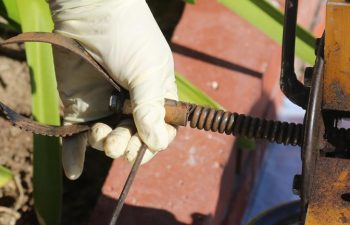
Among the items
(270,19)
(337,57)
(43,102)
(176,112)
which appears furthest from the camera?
(270,19)

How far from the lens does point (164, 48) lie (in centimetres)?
96

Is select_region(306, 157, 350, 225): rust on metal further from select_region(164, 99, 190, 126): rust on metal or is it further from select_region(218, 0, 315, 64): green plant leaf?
select_region(218, 0, 315, 64): green plant leaf

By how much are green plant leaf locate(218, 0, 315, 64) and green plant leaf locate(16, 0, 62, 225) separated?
421mm

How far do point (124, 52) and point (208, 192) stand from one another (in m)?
0.53

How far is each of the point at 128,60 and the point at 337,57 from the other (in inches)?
11.0

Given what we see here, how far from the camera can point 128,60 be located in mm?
938

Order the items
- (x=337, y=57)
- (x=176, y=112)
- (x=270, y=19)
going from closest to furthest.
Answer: (x=337, y=57)
(x=176, y=112)
(x=270, y=19)

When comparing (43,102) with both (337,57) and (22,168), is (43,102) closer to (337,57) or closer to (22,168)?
(22,168)

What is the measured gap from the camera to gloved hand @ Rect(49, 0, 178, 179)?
909mm

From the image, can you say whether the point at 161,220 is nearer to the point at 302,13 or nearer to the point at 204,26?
the point at 204,26

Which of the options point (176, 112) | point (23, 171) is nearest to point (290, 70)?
point (176, 112)

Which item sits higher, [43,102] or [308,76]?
[308,76]

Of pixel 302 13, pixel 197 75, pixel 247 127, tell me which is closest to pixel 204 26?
pixel 197 75

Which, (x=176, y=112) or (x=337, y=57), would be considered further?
(x=176, y=112)
